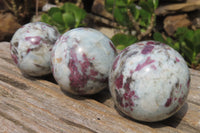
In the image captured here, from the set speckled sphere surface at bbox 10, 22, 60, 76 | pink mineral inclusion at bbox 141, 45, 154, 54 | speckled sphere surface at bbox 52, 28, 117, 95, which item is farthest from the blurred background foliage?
pink mineral inclusion at bbox 141, 45, 154, 54

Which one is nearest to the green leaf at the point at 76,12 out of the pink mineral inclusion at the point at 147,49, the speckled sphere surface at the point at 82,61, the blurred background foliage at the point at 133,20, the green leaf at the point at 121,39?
the blurred background foliage at the point at 133,20

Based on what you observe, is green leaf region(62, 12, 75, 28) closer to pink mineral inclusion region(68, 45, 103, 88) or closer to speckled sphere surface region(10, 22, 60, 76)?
speckled sphere surface region(10, 22, 60, 76)

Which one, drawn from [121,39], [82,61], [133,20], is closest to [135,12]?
[133,20]

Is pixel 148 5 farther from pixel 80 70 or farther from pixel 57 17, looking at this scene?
pixel 80 70

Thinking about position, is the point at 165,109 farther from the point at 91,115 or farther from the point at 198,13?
the point at 198,13

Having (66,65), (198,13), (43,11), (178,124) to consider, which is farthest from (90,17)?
(178,124)
